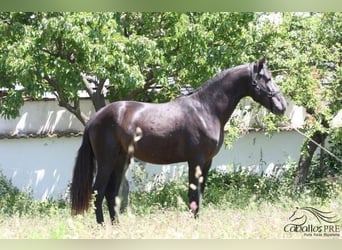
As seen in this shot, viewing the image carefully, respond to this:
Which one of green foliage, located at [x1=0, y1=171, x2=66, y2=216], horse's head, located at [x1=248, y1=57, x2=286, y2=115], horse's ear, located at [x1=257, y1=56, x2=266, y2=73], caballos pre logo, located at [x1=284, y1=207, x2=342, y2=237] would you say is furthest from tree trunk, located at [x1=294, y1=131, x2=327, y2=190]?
green foliage, located at [x1=0, y1=171, x2=66, y2=216]

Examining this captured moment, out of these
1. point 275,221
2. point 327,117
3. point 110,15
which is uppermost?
point 110,15

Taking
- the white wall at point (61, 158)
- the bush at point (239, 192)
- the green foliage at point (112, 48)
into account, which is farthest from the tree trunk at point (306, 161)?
the green foliage at point (112, 48)

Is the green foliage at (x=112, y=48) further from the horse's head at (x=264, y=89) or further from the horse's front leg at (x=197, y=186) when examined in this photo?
the horse's front leg at (x=197, y=186)

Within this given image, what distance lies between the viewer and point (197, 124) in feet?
19.0

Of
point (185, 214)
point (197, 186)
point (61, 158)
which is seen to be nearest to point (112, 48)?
point (197, 186)

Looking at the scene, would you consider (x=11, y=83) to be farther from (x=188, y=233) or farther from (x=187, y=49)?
(x=188, y=233)

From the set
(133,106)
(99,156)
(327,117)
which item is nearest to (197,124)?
(133,106)

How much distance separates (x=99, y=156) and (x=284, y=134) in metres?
4.52

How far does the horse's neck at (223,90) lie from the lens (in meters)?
5.84

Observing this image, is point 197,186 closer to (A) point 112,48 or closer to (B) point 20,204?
(A) point 112,48

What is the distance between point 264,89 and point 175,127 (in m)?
1.01

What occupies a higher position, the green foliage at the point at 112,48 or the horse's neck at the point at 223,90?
the green foliage at the point at 112,48

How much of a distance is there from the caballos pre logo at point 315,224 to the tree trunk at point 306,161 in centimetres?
296

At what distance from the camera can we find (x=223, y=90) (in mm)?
5848
